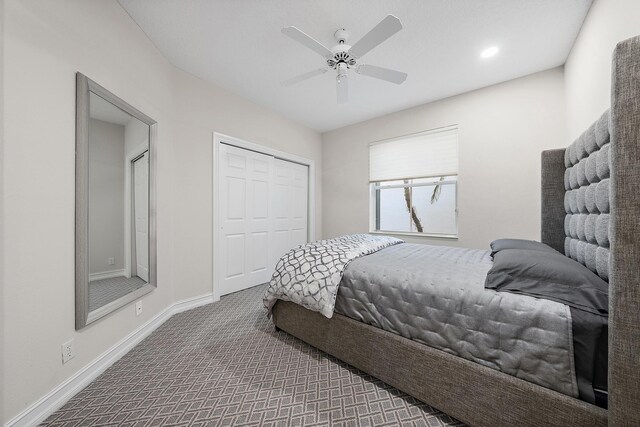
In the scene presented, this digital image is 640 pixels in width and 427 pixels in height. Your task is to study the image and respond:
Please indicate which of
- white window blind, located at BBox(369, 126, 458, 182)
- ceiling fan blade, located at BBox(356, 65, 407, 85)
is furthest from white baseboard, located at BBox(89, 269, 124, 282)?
white window blind, located at BBox(369, 126, 458, 182)

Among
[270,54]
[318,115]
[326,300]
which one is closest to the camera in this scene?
[326,300]

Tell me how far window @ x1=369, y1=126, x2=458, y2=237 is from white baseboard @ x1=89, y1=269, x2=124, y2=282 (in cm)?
338

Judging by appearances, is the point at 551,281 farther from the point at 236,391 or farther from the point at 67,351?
the point at 67,351

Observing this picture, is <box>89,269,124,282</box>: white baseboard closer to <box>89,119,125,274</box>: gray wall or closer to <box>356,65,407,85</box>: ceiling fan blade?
<box>89,119,125,274</box>: gray wall

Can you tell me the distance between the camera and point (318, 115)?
→ 3.86 m

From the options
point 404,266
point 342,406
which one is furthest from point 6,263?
point 404,266

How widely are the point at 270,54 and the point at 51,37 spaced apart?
1.58 m

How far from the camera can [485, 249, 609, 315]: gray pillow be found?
3.22 ft

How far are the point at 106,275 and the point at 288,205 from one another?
2665 millimetres

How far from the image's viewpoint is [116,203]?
5.87 ft

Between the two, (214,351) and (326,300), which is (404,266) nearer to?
(326,300)

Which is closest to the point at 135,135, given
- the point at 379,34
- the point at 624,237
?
the point at 379,34

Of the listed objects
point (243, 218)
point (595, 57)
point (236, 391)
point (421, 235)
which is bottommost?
point (236, 391)

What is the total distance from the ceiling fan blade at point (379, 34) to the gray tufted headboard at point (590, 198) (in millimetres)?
1268
